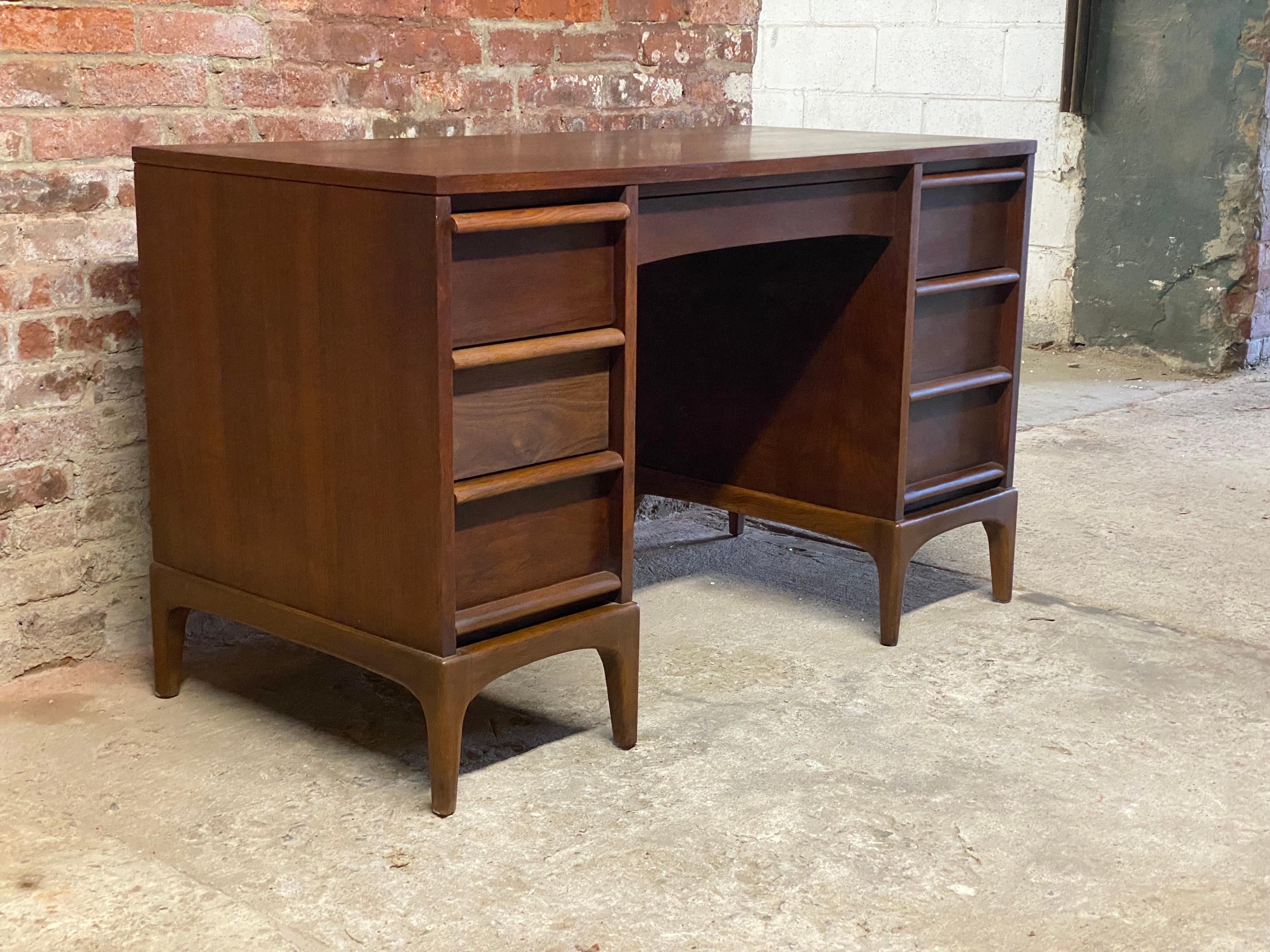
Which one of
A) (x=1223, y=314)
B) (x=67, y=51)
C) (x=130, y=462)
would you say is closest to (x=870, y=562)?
(x=130, y=462)

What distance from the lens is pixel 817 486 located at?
2.58 meters

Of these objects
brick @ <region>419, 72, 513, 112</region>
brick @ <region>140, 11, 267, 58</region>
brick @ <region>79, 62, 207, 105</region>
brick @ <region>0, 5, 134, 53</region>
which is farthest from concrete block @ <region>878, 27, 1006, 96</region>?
brick @ <region>0, 5, 134, 53</region>

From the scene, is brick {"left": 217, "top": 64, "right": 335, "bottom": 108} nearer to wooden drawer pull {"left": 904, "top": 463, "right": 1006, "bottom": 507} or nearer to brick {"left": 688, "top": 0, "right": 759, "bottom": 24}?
brick {"left": 688, "top": 0, "right": 759, "bottom": 24}

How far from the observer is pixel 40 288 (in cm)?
215

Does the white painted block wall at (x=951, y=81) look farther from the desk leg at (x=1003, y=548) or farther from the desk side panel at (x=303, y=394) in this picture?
the desk side panel at (x=303, y=394)

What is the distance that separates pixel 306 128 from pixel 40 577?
0.83 metres

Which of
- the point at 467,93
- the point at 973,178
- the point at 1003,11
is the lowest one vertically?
the point at 973,178

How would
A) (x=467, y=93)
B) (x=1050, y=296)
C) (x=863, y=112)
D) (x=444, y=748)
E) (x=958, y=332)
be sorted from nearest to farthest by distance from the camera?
(x=444, y=748), (x=958, y=332), (x=467, y=93), (x=1050, y=296), (x=863, y=112)

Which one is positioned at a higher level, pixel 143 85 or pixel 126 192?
pixel 143 85

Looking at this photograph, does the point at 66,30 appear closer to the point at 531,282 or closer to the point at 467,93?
the point at 467,93

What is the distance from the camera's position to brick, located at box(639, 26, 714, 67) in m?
2.92

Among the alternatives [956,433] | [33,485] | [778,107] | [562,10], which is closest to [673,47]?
[562,10]

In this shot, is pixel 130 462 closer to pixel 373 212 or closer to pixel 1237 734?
pixel 373 212

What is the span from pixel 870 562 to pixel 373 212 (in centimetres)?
151
